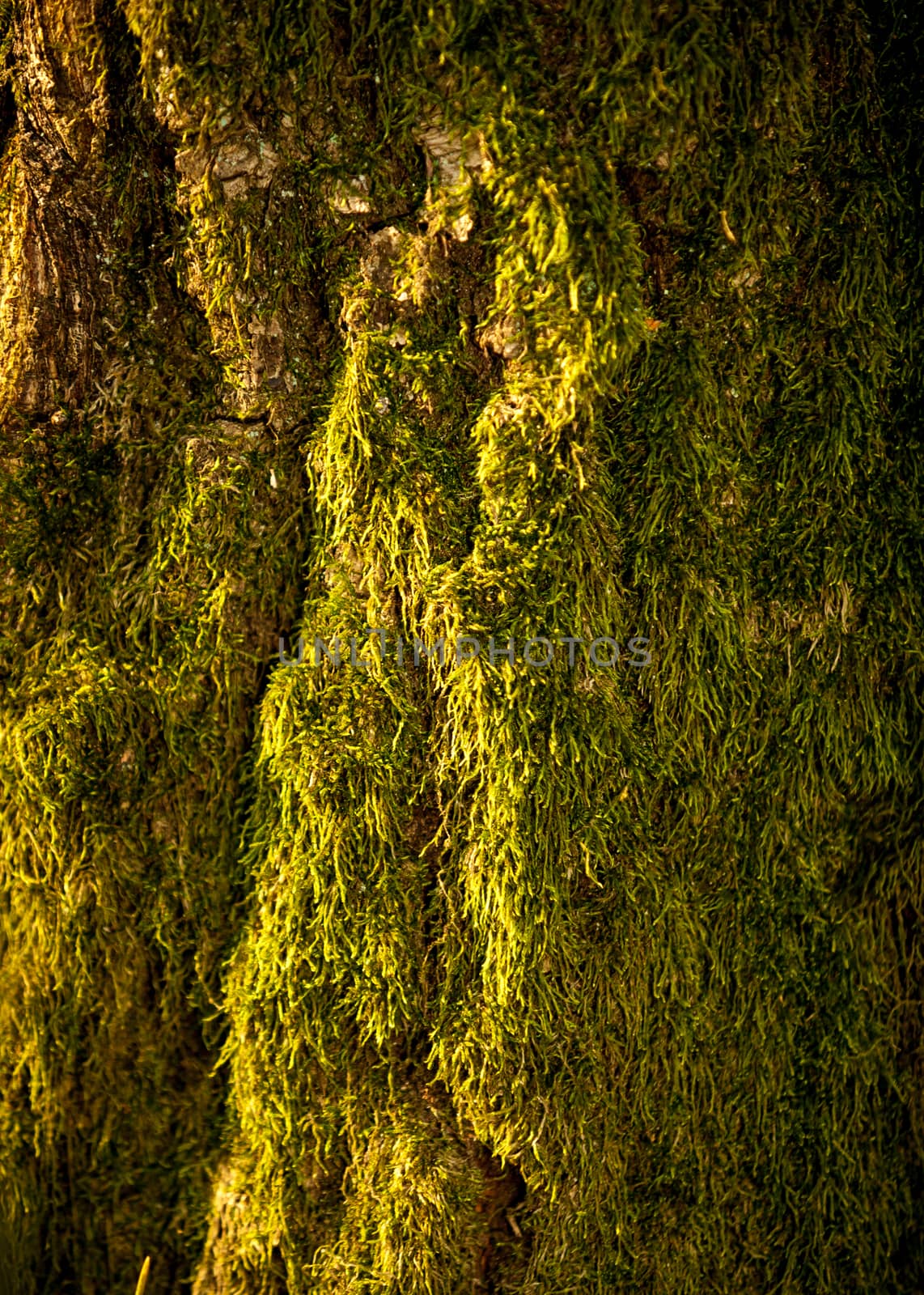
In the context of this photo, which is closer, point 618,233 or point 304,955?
point 618,233

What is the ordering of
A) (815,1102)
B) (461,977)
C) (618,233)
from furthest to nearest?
(815,1102)
(461,977)
(618,233)

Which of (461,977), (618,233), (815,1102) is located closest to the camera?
(618,233)

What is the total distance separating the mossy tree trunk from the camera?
3.81 ft

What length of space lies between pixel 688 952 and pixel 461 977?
370 millimetres

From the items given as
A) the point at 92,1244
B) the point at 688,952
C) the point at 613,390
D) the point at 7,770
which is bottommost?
the point at 92,1244

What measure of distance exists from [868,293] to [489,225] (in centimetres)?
61

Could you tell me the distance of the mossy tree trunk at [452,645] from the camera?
3.81 ft

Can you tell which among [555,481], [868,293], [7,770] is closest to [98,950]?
[7,770]

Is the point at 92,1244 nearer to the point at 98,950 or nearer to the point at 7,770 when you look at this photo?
the point at 98,950

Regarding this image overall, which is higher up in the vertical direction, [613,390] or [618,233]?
[618,233]

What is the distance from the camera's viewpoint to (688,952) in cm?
130

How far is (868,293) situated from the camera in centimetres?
127

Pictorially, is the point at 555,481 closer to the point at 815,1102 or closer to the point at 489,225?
the point at 489,225

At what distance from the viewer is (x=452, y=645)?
1.20m
